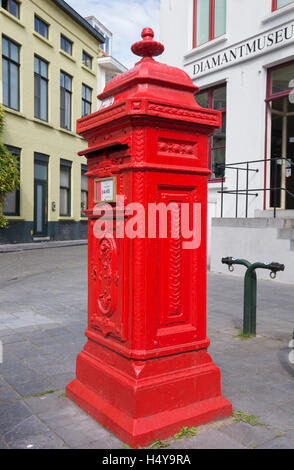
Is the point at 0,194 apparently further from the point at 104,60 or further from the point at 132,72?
the point at 104,60

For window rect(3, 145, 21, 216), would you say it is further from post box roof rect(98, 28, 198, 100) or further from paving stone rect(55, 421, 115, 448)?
paving stone rect(55, 421, 115, 448)

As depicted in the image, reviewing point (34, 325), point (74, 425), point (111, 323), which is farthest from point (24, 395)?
point (34, 325)

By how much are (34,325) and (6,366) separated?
1.38m

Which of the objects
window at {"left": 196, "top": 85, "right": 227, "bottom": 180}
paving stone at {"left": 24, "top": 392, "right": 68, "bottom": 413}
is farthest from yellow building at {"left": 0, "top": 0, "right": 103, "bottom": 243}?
paving stone at {"left": 24, "top": 392, "right": 68, "bottom": 413}

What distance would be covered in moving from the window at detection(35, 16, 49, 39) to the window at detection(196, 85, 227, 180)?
40.6 ft

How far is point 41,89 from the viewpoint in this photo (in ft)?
67.2

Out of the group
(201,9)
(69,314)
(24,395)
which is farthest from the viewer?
(201,9)

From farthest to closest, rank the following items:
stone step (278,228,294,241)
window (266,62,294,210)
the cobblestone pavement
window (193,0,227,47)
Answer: window (193,0,227,47)
window (266,62,294,210)
stone step (278,228,294,241)
the cobblestone pavement

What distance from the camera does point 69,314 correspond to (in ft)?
18.1

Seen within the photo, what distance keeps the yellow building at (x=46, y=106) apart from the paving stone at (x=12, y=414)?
15415 mm

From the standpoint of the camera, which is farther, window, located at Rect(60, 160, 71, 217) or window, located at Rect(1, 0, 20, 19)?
window, located at Rect(60, 160, 71, 217)

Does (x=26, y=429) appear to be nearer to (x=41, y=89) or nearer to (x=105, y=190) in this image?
(x=105, y=190)

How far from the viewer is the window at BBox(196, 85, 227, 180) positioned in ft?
36.0

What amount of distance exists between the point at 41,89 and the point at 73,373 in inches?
768
